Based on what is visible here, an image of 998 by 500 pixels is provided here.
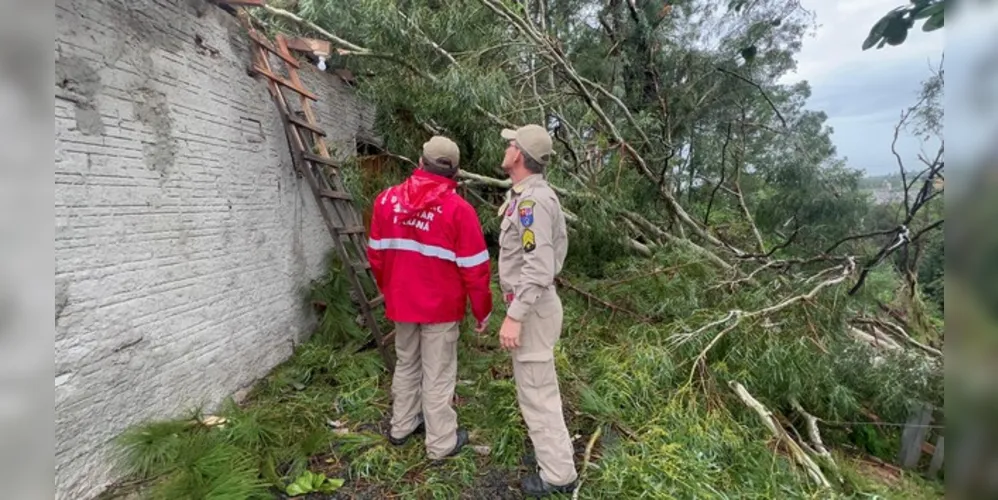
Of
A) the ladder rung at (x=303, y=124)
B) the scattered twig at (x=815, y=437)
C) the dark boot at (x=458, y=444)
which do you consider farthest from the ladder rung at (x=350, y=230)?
the scattered twig at (x=815, y=437)

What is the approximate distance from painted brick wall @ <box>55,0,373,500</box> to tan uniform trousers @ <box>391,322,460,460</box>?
118 cm

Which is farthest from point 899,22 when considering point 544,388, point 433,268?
point 433,268

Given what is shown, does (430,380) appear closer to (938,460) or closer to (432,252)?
(432,252)

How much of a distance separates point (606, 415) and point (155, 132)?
2848mm

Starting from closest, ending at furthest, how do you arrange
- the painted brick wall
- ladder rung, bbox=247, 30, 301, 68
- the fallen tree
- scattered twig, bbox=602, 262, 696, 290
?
the painted brick wall, the fallen tree, ladder rung, bbox=247, 30, 301, 68, scattered twig, bbox=602, 262, 696, 290

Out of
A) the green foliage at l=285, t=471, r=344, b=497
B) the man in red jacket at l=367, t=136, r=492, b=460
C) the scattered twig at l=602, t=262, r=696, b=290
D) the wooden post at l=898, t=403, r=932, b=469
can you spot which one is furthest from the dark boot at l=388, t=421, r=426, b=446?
the wooden post at l=898, t=403, r=932, b=469

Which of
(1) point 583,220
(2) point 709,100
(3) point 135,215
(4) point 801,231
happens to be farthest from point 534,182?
(2) point 709,100

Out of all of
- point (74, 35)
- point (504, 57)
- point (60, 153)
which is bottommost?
point (60, 153)

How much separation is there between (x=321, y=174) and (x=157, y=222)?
4.81ft

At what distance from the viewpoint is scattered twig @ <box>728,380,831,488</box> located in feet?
8.14

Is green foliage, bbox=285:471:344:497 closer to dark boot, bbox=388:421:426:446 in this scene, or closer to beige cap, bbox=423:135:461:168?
dark boot, bbox=388:421:426:446

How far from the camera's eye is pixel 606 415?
9.75 ft

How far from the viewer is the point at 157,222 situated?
255cm

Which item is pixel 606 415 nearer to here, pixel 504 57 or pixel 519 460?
pixel 519 460
